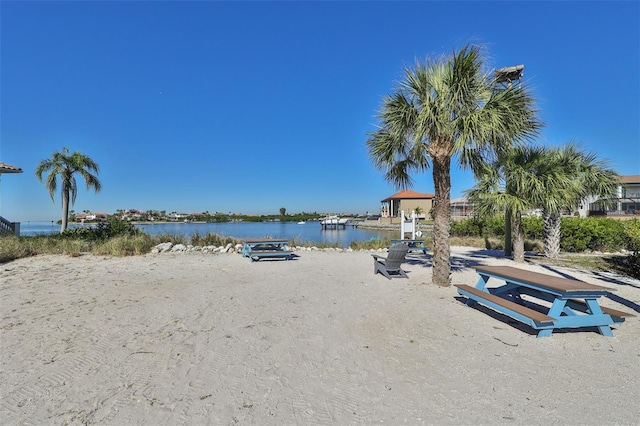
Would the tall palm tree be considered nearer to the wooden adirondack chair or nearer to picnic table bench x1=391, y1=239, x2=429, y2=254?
picnic table bench x1=391, y1=239, x2=429, y2=254

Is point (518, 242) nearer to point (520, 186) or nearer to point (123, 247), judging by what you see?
point (520, 186)

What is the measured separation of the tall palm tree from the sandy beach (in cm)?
381

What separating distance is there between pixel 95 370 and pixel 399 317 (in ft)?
12.7

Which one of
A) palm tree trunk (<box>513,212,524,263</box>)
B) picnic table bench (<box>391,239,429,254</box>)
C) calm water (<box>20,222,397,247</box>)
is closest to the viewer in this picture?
palm tree trunk (<box>513,212,524,263</box>)

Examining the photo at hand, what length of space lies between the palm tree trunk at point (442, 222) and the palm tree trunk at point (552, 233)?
21.5ft

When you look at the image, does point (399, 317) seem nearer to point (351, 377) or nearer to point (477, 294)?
point (477, 294)

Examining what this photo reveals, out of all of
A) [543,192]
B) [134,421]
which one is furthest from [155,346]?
[543,192]

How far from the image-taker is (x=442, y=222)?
6.86 metres

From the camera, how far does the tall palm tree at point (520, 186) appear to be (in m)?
9.41

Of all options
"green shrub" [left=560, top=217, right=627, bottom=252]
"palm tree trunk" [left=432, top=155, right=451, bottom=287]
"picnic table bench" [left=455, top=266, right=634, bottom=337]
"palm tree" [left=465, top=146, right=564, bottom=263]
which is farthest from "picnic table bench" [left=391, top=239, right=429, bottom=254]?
"picnic table bench" [left=455, top=266, right=634, bottom=337]

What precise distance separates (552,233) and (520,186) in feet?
9.67

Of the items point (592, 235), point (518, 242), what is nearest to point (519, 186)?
point (518, 242)

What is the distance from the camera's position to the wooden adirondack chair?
24.9ft

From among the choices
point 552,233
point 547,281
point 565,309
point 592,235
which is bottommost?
point 565,309
